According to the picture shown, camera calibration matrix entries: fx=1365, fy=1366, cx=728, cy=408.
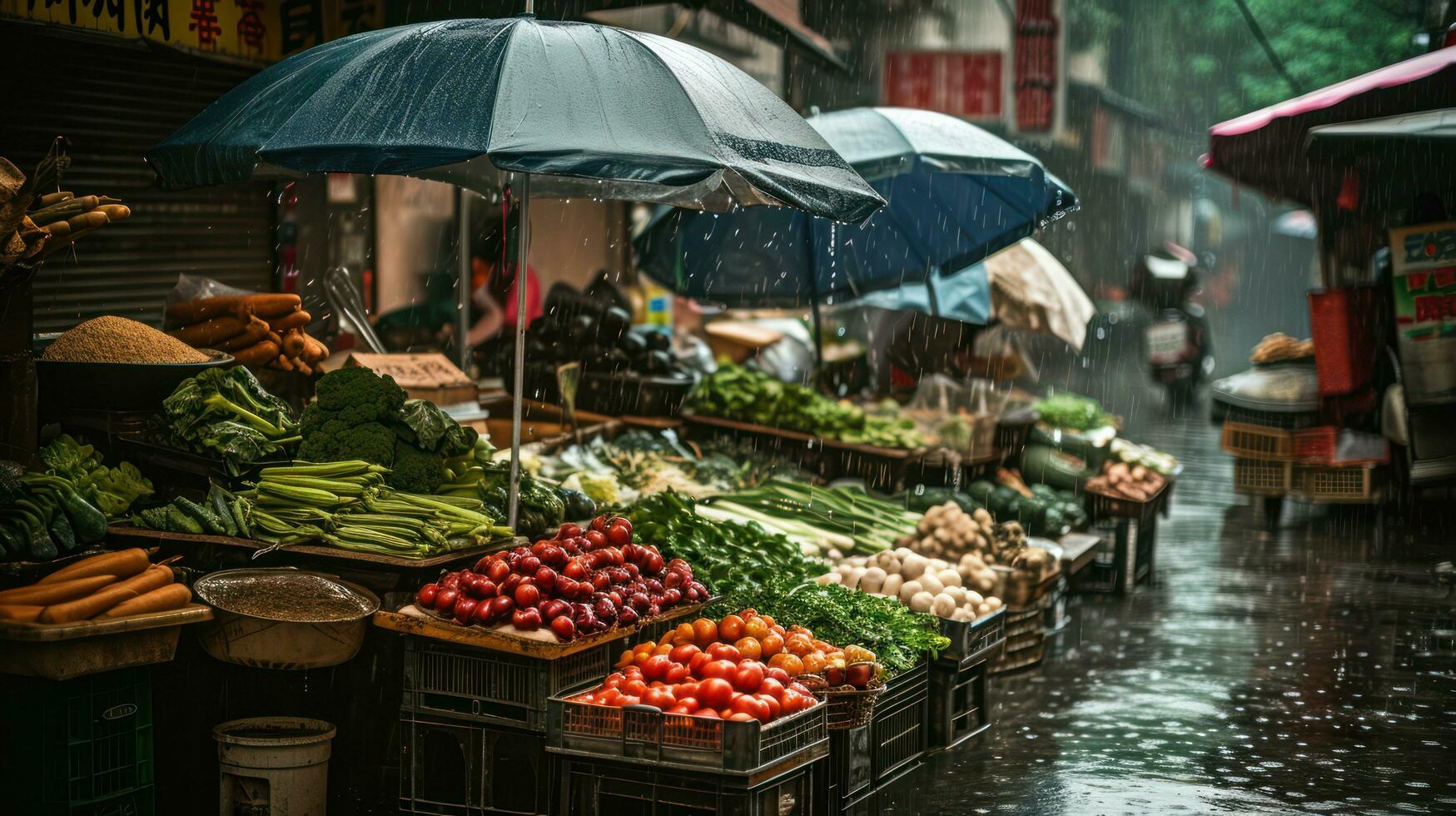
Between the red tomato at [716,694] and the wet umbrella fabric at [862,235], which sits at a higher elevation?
the wet umbrella fabric at [862,235]

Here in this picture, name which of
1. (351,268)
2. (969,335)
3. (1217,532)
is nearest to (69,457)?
(351,268)

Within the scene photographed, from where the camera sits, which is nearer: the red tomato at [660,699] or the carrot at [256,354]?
the red tomato at [660,699]

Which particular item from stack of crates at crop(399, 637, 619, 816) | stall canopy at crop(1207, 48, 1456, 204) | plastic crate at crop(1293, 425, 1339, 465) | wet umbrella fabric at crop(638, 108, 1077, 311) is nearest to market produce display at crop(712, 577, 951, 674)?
stack of crates at crop(399, 637, 619, 816)

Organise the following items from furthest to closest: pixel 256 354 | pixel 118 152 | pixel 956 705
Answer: pixel 118 152 → pixel 256 354 → pixel 956 705

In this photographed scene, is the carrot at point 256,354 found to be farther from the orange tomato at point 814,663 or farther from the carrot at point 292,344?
the orange tomato at point 814,663

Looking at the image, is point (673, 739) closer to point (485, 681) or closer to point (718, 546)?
point (485, 681)

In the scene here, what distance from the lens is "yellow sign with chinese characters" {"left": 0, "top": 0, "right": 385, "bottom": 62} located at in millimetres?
7539

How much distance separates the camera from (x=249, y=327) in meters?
7.36

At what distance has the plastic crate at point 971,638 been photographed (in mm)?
6887

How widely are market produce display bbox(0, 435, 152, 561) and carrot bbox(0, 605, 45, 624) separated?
47 cm

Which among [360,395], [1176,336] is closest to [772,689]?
[360,395]

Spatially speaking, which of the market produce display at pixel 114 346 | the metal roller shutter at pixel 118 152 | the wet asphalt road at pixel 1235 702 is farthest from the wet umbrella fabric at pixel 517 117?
the wet asphalt road at pixel 1235 702

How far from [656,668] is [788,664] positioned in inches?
23.4

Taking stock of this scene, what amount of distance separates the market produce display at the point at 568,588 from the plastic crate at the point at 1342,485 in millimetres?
9422
